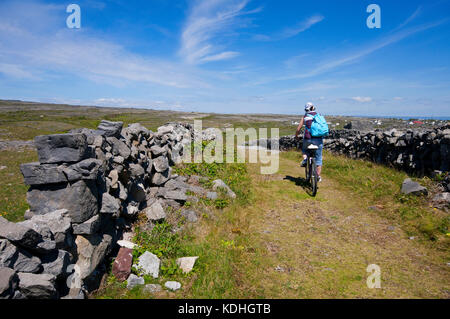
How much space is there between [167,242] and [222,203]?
2.57 metres

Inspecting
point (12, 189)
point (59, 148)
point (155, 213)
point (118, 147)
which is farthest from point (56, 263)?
point (12, 189)

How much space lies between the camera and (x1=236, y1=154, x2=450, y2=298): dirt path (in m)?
4.12

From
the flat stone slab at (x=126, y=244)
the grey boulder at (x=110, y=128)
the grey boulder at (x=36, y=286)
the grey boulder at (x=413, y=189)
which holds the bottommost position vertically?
the flat stone slab at (x=126, y=244)

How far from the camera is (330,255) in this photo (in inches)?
203

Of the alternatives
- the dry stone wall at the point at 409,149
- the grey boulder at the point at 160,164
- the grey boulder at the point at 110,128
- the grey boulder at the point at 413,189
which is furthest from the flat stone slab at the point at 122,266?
the grey boulder at the point at 413,189

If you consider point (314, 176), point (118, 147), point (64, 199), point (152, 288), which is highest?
point (118, 147)

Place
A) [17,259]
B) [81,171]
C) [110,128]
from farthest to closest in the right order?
[110,128]
[81,171]
[17,259]

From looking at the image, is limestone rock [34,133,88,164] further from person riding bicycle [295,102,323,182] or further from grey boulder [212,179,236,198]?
person riding bicycle [295,102,323,182]

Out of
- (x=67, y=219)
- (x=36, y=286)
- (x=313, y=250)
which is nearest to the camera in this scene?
(x=36, y=286)

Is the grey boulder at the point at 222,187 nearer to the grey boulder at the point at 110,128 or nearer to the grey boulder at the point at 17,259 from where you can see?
the grey boulder at the point at 110,128

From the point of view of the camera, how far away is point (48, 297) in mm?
2896

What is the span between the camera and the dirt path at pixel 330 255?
4121 millimetres

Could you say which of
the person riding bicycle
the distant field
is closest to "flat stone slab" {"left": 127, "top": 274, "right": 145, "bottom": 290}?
the person riding bicycle

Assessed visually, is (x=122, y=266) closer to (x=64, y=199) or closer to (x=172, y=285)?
(x=172, y=285)
